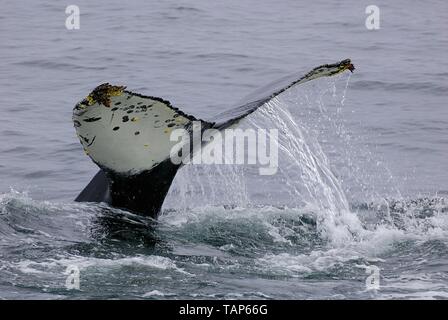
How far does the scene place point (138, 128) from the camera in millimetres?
6480

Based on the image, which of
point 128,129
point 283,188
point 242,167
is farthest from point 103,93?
point 242,167

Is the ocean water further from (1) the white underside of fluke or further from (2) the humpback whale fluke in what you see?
(1) the white underside of fluke

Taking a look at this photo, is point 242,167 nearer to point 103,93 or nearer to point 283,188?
point 283,188

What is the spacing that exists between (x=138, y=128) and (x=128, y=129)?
6 cm

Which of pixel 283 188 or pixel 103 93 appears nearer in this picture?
pixel 103 93

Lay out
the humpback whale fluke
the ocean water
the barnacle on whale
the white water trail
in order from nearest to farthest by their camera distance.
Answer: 1. the barnacle on whale
2. the humpback whale fluke
3. the ocean water
4. the white water trail

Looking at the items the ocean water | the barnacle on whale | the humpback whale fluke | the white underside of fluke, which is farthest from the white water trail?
the barnacle on whale

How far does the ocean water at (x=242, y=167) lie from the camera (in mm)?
6711

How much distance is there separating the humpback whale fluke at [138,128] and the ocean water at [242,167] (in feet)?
1.18

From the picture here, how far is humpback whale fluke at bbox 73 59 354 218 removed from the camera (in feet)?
20.5

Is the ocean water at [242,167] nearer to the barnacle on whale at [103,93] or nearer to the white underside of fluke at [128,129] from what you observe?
the white underside of fluke at [128,129]

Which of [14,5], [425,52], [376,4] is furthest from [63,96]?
[376,4]

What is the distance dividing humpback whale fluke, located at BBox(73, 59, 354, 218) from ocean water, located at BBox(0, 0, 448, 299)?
0.36 metres

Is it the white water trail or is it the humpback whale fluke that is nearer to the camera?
the humpback whale fluke
